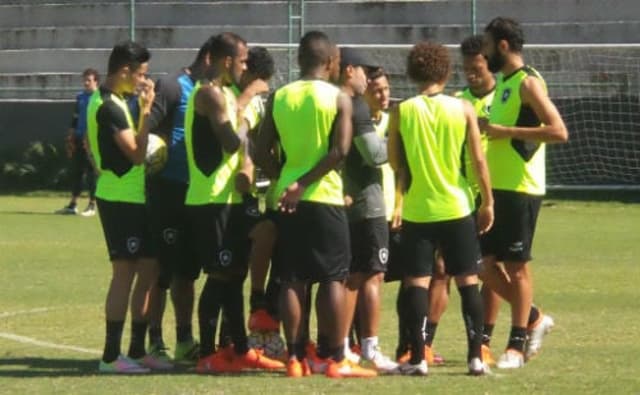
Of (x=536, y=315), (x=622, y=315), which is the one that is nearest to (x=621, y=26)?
(x=622, y=315)

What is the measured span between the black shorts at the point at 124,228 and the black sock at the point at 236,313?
1.97 feet

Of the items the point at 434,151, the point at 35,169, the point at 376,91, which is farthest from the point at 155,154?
the point at 35,169

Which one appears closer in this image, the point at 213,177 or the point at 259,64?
the point at 213,177

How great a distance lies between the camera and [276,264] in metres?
10.0

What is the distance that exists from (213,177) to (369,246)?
1.06 m

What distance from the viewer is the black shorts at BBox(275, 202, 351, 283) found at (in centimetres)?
947

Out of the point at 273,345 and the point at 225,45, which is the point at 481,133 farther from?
the point at 273,345

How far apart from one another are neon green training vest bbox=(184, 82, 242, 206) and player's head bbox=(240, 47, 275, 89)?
0.90 feet

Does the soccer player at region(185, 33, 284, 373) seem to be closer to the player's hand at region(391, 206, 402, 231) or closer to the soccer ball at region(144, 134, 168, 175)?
the soccer ball at region(144, 134, 168, 175)

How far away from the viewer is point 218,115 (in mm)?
9703

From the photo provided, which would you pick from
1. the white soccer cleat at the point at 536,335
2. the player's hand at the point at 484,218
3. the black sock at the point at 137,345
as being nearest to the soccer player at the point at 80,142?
the black sock at the point at 137,345

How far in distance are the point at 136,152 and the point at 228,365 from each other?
4.69 feet

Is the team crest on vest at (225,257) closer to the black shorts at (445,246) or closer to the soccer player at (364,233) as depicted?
the soccer player at (364,233)

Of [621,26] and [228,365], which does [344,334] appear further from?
[621,26]
